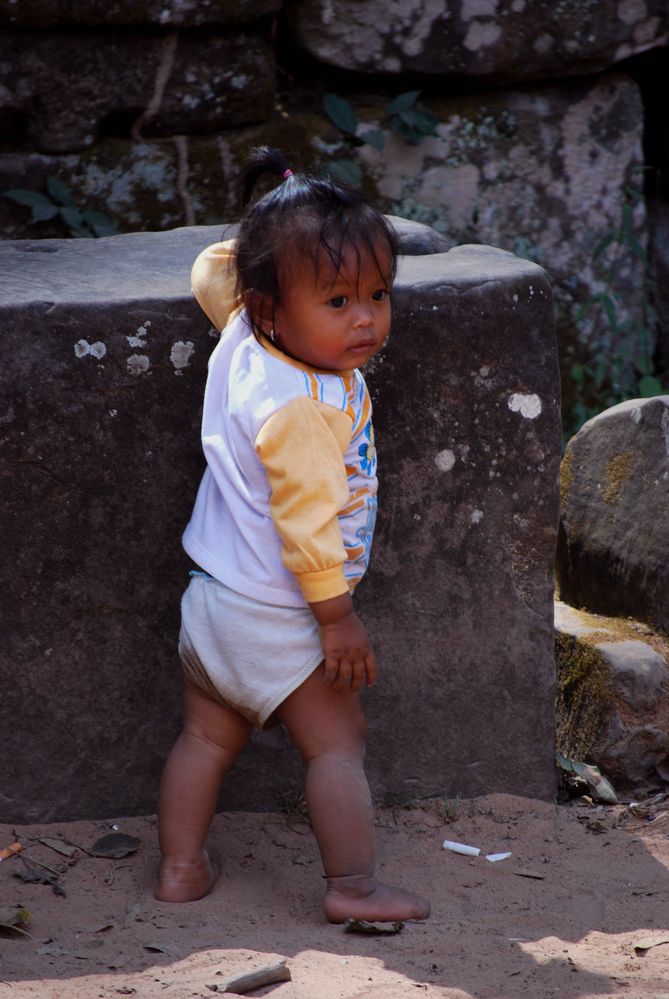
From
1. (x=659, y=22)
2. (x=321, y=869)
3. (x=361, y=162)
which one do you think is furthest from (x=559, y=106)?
(x=321, y=869)

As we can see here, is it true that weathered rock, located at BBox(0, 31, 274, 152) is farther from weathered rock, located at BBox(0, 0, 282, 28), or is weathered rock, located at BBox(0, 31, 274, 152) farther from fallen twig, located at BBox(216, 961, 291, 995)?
fallen twig, located at BBox(216, 961, 291, 995)

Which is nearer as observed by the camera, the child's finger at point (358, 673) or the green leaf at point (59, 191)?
the child's finger at point (358, 673)

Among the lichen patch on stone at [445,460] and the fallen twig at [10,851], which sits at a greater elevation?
the lichen patch on stone at [445,460]

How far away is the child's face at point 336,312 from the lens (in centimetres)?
204

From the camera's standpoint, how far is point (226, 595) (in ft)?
7.01

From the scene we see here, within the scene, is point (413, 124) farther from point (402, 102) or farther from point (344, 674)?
point (344, 674)

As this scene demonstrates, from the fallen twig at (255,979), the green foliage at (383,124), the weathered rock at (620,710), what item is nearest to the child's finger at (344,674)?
the fallen twig at (255,979)

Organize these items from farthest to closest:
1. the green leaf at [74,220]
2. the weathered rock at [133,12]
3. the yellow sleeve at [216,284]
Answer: the green leaf at [74,220] → the weathered rock at [133,12] → the yellow sleeve at [216,284]

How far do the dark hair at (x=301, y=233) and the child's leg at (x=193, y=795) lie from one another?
669mm

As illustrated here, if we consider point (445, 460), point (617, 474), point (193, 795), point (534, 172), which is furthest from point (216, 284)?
point (534, 172)

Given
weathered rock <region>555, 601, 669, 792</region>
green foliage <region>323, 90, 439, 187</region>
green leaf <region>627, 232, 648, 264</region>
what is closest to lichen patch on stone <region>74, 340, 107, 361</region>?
weathered rock <region>555, 601, 669, 792</region>

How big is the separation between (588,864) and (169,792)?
32.2 inches

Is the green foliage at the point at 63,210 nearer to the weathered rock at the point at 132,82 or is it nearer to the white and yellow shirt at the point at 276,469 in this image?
the weathered rock at the point at 132,82

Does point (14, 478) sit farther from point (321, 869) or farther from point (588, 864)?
point (588, 864)
